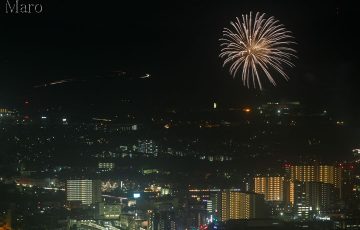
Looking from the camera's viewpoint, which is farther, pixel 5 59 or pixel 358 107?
pixel 358 107

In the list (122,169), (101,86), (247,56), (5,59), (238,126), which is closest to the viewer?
(247,56)

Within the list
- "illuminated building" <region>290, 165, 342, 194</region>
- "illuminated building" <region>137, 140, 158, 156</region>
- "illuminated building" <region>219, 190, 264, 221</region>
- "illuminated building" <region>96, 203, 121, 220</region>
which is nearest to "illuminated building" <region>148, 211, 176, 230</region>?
"illuminated building" <region>96, 203, 121, 220</region>

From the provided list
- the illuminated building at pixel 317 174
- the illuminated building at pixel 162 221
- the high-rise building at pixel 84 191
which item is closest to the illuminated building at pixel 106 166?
the high-rise building at pixel 84 191

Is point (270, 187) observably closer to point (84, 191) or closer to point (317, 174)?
point (317, 174)

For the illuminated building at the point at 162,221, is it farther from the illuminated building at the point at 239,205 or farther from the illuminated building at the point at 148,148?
the illuminated building at the point at 148,148

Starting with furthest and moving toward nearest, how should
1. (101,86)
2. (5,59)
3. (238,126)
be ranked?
(238,126) < (101,86) < (5,59)

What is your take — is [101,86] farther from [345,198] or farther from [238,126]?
[345,198]

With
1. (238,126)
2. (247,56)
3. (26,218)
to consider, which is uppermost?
(247,56)

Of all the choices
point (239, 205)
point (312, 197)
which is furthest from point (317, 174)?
point (239, 205)

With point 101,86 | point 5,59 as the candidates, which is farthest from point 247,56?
point 5,59

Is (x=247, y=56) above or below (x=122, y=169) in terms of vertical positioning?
above
